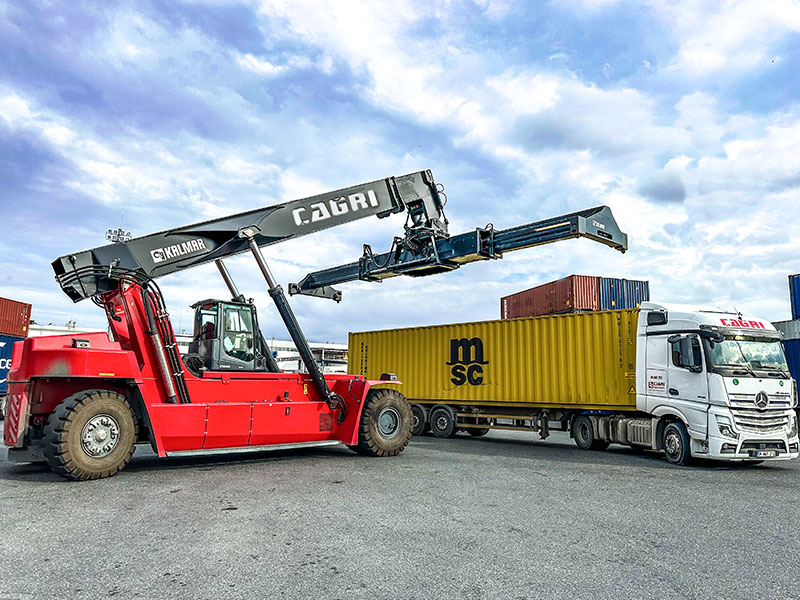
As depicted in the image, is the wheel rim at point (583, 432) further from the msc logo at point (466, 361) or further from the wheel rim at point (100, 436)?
the wheel rim at point (100, 436)

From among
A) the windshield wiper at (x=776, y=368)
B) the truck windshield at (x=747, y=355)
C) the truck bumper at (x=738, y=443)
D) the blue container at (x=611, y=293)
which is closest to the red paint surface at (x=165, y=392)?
the truck bumper at (x=738, y=443)

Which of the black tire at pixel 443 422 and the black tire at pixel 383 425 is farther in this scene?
the black tire at pixel 443 422

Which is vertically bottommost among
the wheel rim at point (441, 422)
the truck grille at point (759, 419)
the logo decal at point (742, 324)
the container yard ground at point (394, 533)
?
the container yard ground at point (394, 533)

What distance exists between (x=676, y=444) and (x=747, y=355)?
6.83 feet

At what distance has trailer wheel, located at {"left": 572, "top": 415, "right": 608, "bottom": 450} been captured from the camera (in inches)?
512

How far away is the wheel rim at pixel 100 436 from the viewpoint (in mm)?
7965

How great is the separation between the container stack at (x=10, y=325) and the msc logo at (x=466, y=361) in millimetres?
14801

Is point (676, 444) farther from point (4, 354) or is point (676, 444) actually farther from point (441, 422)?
point (4, 354)

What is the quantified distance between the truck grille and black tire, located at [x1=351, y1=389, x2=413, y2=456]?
19.3ft

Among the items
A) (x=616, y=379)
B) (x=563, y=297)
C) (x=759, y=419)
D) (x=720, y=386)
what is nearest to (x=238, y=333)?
(x=616, y=379)

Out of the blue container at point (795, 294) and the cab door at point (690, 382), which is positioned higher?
the blue container at point (795, 294)

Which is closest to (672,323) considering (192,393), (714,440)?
(714,440)

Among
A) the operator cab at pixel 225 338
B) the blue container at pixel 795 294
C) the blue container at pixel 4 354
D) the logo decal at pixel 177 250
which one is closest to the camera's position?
the logo decal at pixel 177 250

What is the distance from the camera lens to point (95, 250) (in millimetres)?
8961
